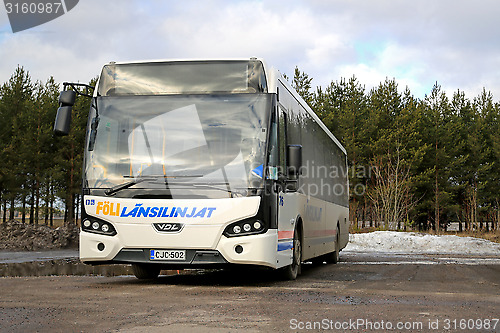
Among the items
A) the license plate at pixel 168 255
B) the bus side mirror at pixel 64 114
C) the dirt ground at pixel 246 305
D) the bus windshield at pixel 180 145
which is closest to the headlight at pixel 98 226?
the bus windshield at pixel 180 145

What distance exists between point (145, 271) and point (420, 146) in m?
53.9

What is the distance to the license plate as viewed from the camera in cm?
1091

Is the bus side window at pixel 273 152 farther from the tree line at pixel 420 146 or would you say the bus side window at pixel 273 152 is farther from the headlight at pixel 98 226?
the tree line at pixel 420 146

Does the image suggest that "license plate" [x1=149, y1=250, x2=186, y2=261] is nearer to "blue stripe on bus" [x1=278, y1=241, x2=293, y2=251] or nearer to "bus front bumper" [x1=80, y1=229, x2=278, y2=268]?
"bus front bumper" [x1=80, y1=229, x2=278, y2=268]

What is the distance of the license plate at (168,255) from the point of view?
35.8 ft

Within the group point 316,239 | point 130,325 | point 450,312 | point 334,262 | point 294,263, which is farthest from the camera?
point 334,262

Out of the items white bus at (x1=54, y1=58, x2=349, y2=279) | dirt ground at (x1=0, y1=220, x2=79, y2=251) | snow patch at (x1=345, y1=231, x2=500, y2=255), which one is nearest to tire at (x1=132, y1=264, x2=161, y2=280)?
white bus at (x1=54, y1=58, x2=349, y2=279)

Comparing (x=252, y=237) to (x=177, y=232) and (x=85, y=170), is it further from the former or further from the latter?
(x=85, y=170)


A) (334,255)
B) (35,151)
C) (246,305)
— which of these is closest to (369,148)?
(35,151)

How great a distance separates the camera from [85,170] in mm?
11312

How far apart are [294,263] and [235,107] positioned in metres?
3.31

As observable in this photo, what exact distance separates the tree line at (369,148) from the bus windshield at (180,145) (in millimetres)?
49106

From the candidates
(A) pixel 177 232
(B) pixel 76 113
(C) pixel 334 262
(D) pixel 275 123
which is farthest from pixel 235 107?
(B) pixel 76 113

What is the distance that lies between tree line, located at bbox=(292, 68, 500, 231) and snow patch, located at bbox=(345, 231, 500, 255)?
2555cm
